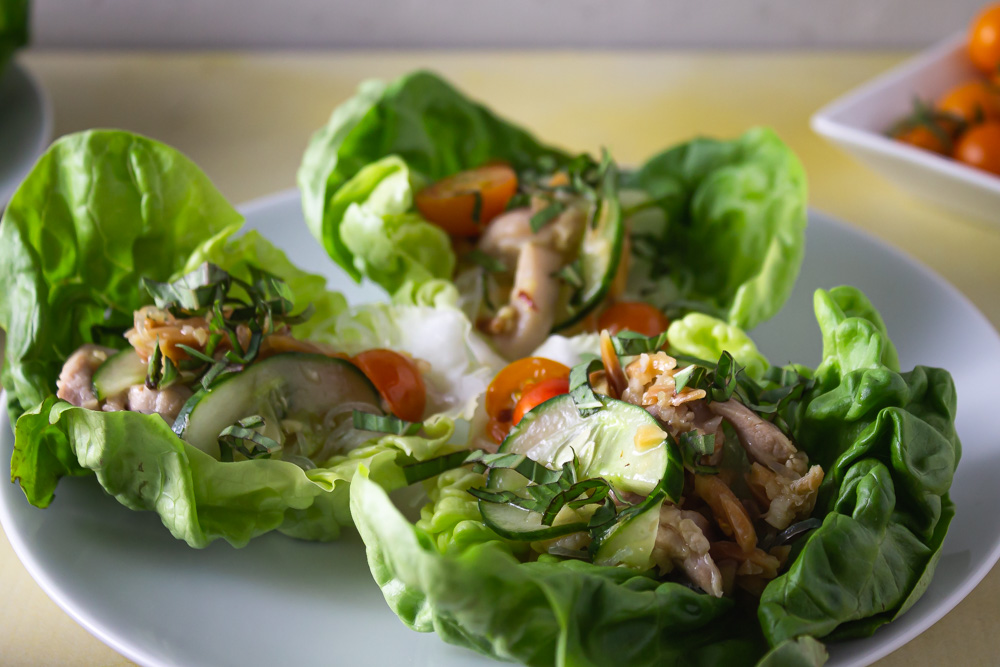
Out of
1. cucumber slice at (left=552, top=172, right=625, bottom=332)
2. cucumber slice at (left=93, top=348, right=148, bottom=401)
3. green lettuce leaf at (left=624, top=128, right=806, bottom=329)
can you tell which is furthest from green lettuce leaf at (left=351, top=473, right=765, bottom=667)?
green lettuce leaf at (left=624, top=128, right=806, bottom=329)

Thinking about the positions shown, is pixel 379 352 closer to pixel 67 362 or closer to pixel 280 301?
pixel 280 301

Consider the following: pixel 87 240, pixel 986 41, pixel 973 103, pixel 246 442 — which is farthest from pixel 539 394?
pixel 986 41

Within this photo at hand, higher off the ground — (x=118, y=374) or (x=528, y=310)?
(x=118, y=374)

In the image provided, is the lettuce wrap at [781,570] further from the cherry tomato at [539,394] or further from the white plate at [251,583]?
the cherry tomato at [539,394]

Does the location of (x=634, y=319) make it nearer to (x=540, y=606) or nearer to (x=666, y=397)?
(x=666, y=397)

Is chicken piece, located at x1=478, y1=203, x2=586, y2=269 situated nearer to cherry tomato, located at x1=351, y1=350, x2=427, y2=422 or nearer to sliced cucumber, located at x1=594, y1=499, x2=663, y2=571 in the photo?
cherry tomato, located at x1=351, y1=350, x2=427, y2=422
